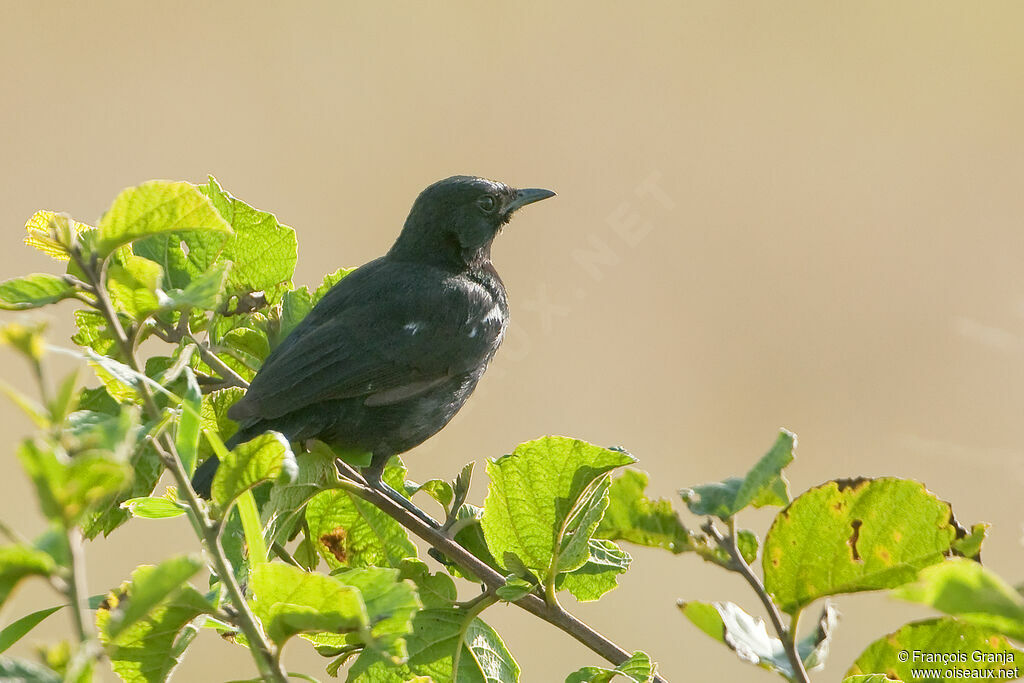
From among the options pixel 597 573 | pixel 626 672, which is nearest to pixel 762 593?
pixel 626 672

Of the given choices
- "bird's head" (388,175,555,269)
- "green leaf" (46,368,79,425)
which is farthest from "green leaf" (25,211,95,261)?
"bird's head" (388,175,555,269)

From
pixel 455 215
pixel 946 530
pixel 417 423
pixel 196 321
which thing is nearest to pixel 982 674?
pixel 946 530

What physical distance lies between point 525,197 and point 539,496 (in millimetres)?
3292

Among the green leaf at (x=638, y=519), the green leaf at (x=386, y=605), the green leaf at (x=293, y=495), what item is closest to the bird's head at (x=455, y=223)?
the green leaf at (x=293, y=495)

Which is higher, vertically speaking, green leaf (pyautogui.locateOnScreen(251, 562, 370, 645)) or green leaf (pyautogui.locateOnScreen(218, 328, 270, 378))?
green leaf (pyautogui.locateOnScreen(251, 562, 370, 645))

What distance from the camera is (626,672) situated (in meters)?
1.38

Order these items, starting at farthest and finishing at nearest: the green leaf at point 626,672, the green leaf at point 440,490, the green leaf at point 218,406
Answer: the green leaf at point 218,406, the green leaf at point 440,490, the green leaf at point 626,672

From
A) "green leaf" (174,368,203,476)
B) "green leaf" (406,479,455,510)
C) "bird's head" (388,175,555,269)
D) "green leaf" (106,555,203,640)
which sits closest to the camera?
"green leaf" (106,555,203,640)

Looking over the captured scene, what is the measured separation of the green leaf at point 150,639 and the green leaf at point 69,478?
38 cm

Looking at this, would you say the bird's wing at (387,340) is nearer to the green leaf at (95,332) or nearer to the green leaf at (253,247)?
the green leaf at (253,247)

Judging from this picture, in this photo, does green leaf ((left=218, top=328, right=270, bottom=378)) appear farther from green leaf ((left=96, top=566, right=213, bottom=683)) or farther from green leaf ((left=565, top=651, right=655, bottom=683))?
green leaf ((left=565, top=651, right=655, bottom=683))

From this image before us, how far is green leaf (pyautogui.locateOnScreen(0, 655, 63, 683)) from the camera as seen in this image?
0.90 m

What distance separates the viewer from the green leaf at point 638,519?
172 centimetres

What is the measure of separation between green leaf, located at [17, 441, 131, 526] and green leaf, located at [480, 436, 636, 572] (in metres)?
0.86
